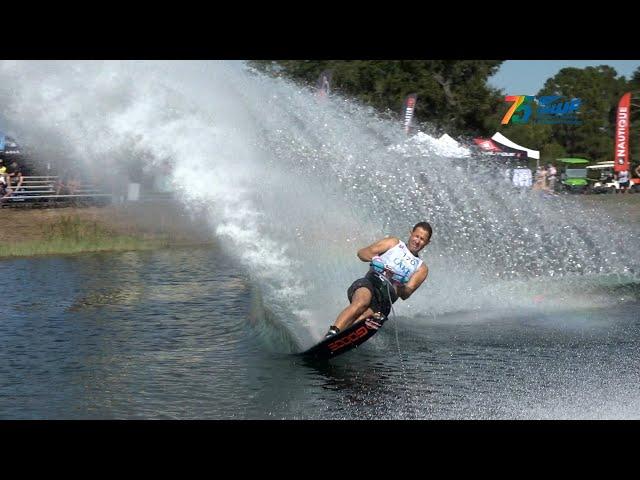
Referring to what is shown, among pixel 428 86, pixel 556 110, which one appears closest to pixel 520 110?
pixel 556 110

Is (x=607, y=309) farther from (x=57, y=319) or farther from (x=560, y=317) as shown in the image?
(x=57, y=319)

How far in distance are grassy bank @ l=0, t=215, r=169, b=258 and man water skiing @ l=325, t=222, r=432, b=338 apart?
13.4 metres

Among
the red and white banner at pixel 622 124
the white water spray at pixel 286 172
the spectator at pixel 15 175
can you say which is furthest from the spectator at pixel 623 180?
the white water spray at pixel 286 172

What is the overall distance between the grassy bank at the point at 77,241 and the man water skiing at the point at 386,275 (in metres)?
13.4

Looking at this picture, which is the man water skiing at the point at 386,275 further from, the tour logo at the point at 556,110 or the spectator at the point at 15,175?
the tour logo at the point at 556,110

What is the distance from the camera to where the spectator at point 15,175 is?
2610cm

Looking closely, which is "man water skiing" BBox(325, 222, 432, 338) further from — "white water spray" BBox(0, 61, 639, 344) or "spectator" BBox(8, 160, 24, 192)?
"spectator" BBox(8, 160, 24, 192)

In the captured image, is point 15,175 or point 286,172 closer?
point 286,172

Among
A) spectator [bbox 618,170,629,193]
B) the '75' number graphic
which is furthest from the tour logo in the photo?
spectator [bbox 618,170,629,193]

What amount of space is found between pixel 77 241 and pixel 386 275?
1399cm

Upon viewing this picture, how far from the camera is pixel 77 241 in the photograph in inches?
893

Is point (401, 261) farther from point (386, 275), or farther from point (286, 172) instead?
point (286, 172)

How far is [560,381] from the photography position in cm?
913

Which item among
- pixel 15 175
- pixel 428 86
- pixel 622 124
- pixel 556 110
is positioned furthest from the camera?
pixel 556 110
